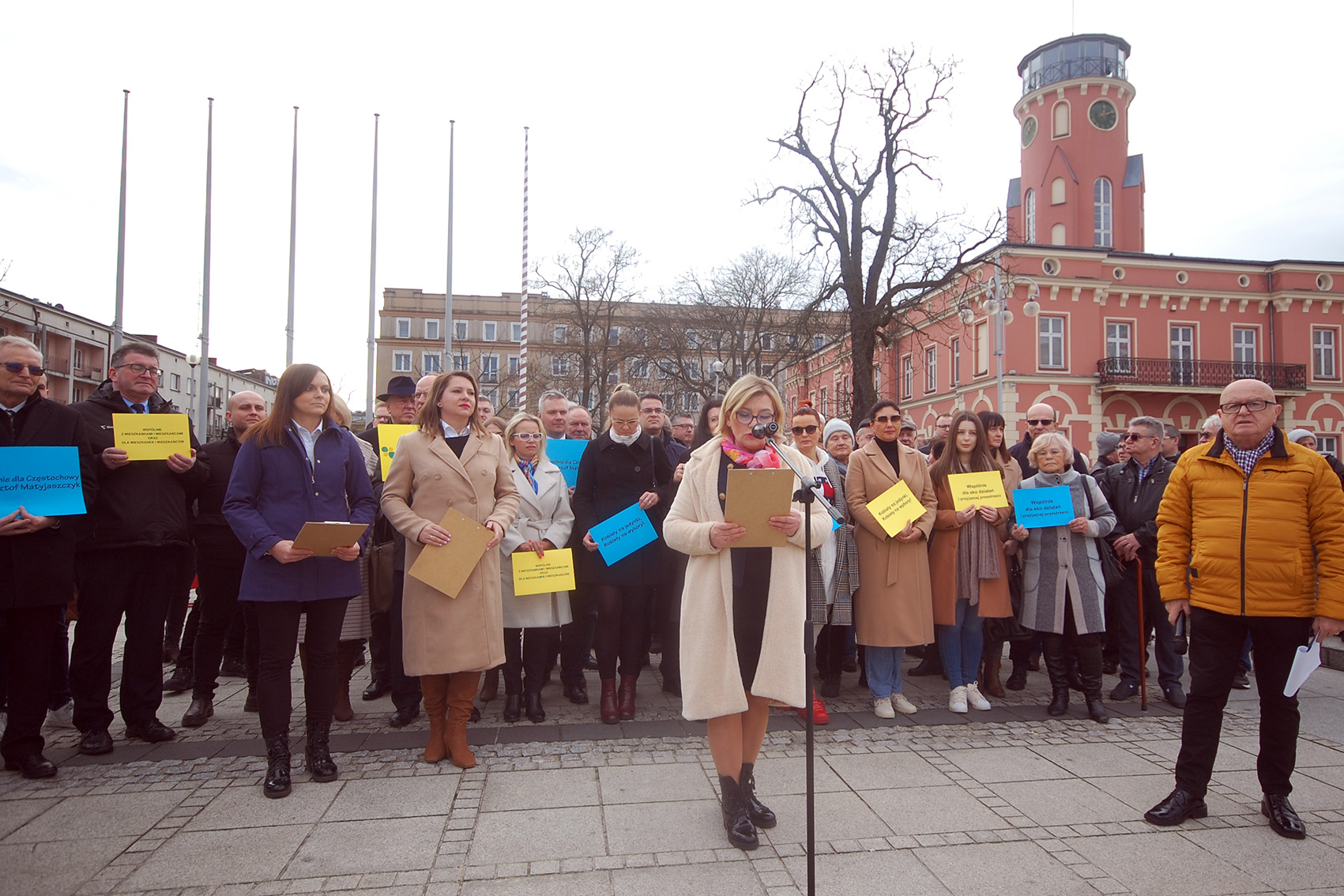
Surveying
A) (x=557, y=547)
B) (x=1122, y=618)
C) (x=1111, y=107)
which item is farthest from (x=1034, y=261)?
(x=557, y=547)

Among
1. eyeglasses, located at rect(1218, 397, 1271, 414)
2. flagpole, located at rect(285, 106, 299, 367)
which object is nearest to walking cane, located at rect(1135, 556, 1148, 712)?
eyeglasses, located at rect(1218, 397, 1271, 414)

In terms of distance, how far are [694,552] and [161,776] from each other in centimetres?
324

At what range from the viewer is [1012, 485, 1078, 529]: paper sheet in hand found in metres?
5.86

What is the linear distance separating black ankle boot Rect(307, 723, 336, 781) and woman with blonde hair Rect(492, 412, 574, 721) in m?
1.24

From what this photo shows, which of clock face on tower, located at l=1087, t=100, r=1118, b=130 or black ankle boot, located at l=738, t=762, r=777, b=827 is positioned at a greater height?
clock face on tower, located at l=1087, t=100, r=1118, b=130

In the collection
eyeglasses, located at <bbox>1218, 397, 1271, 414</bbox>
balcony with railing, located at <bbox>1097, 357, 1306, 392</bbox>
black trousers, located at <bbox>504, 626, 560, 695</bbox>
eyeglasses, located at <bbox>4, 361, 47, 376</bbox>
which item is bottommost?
black trousers, located at <bbox>504, 626, 560, 695</bbox>

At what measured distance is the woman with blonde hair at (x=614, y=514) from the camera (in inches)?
226

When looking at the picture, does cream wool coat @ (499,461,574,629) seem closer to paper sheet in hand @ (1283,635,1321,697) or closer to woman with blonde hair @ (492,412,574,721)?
woman with blonde hair @ (492,412,574,721)

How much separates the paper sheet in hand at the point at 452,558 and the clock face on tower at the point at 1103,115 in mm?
44424

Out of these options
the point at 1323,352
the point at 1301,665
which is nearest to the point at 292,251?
the point at 1301,665

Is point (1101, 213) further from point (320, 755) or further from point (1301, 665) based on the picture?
point (320, 755)

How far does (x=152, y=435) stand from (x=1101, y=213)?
44.1 metres

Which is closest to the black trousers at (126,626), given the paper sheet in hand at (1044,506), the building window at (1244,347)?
the paper sheet in hand at (1044,506)

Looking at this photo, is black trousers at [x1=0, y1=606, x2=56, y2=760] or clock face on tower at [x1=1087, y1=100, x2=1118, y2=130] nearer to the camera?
black trousers at [x1=0, y1=606, x2=56, y2=760]
